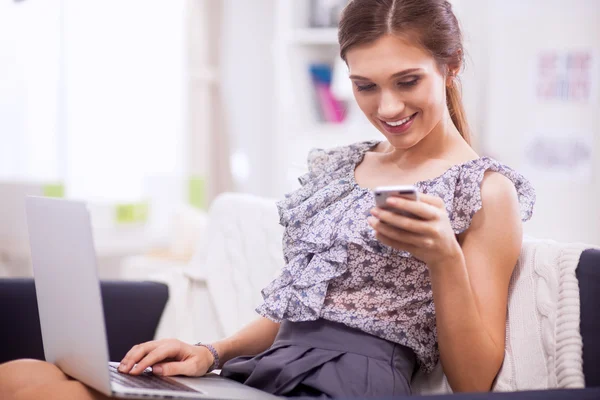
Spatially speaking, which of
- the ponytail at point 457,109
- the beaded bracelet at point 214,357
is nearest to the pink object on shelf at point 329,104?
the ponytail at point 457,109

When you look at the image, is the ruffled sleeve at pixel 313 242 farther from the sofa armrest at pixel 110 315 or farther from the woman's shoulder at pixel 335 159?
the sofa armrest at pixel 110 315

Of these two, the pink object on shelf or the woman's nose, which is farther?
the pink object on shelf

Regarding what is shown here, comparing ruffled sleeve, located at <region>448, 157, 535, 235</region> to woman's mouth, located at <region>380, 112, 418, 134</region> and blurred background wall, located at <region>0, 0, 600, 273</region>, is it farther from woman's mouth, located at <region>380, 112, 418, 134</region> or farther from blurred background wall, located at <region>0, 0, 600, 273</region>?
→ blurred background wall, located at <region>0, 0, 600, 273</region>

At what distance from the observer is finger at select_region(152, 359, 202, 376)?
1.20m

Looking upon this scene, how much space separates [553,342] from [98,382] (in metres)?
0.68

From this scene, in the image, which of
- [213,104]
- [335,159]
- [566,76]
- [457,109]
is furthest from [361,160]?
[213,104]

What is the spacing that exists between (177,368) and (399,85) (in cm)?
59

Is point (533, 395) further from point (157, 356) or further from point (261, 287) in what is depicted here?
A: point (261, 287)

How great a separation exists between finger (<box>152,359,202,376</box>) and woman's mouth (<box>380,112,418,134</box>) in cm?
51

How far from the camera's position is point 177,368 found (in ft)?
3.98

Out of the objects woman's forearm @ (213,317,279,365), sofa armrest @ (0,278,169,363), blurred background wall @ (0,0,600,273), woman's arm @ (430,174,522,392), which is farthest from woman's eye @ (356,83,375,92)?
blurred background wall @ (0,0,600,273)

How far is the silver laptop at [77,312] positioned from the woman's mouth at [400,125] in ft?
1.59

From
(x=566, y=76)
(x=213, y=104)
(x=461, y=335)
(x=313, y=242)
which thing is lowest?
(x=461, y=335)

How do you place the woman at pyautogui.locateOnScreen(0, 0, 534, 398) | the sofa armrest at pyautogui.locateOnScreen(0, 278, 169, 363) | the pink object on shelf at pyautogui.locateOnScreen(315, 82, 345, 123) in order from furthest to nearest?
the pink object on shelf at pyautogui.locateOnScreen(315, 82, 345, 123)
the sofa armrest at pyautogui.locateOnScreen(0, 278, 169, 363)
the woman at pyautogui.locateOnScreen(0, 0, 534, 398)
